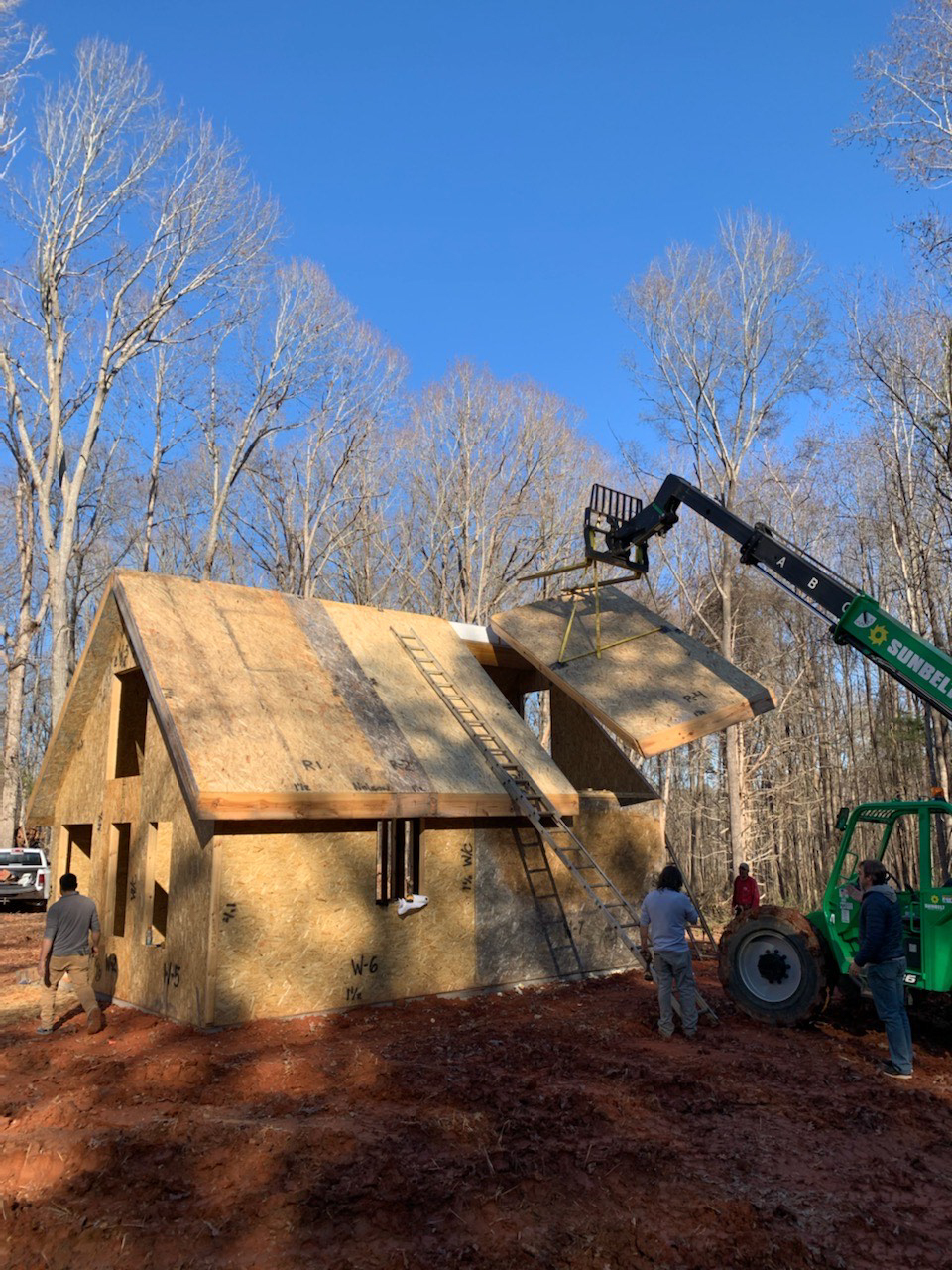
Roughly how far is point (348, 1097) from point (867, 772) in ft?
92.2

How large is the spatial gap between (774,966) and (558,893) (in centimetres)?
314

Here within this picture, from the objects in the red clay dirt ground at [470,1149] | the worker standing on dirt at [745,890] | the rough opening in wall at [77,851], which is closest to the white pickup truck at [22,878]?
the rough opening in wall at [77,851]

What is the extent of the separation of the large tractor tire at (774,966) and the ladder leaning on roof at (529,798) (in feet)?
2.85

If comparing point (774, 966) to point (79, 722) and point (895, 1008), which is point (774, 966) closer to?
point (895, 1008)

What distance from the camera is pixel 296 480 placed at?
28406 mm

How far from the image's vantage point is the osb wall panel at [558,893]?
1052 centimetres

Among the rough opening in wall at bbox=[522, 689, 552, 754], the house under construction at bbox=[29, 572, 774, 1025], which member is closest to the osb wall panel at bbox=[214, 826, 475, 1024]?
the house under construction at bbox=[29, 572, 774, 1025]

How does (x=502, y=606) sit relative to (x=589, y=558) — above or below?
above

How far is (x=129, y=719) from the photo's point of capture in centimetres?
1219

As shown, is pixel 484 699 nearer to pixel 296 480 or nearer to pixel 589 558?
pixel 589 558

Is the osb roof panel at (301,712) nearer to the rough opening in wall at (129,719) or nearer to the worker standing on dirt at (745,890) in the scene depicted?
the rough opening in wall at (129,719)

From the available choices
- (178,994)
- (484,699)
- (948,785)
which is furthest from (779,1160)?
(948,785)

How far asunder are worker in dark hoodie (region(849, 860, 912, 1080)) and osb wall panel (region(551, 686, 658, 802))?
218 inches

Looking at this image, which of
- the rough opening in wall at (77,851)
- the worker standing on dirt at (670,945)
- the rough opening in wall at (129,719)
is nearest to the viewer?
the worker standing on dirt at (670,945)
